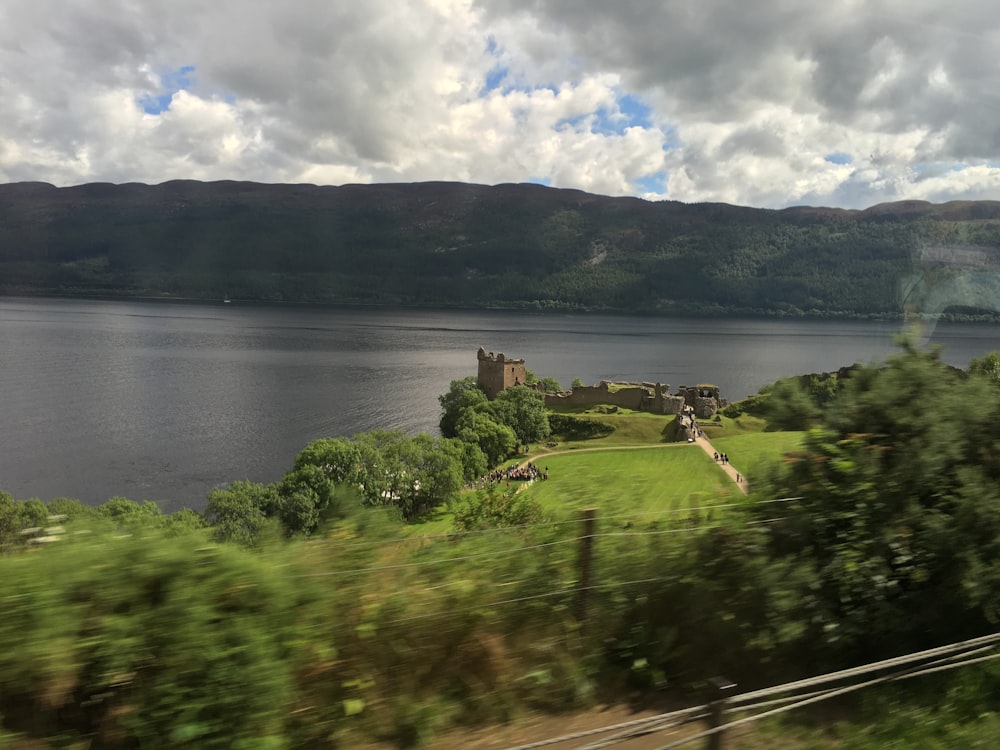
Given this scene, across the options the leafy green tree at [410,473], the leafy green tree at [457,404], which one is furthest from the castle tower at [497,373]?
the leafy green tree at [410,473]

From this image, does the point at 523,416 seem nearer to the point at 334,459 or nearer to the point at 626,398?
the point at 626,398

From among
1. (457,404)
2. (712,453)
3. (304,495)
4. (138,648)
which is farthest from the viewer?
(457,404)

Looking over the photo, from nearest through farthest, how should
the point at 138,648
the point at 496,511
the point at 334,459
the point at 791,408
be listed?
the point at 138,648
the point at 791,408
the point at 496,511
the point at 334,459

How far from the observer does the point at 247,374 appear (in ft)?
291

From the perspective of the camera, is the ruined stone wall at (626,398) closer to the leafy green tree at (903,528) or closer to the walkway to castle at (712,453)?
the walkway to castle at (712,453)

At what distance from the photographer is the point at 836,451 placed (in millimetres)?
4777

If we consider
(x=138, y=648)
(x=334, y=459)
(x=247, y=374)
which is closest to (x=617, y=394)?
(x=334, y=459)

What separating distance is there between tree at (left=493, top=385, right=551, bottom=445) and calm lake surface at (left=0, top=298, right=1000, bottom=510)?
10.3m

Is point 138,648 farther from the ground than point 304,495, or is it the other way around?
point 138,648

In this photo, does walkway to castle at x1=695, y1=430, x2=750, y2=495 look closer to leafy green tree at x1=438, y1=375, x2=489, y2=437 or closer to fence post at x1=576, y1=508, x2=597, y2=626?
fence post at x1=576, y1=508, x2=597, y2=626

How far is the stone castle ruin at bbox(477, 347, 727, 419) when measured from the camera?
210ft

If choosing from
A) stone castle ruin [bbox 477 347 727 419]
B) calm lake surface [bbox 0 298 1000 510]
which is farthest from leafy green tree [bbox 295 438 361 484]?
stone castle ruin [bbox 477 347 727 419]

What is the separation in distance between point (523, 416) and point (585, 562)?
53974 millimetres

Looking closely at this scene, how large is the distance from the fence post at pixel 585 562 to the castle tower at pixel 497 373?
65.1 m
